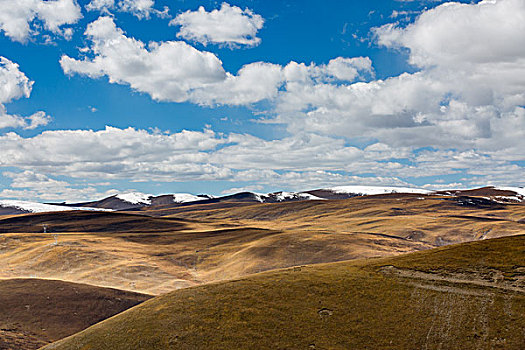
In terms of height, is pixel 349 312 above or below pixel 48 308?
above

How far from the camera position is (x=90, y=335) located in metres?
51.6

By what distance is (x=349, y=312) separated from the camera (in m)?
52.2

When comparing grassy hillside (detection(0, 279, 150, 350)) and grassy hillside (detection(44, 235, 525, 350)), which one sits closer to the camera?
grassy hillside (detection(44, 235, 525, 350))

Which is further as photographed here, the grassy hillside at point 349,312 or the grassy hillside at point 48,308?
the grassy hillside at point 48,308

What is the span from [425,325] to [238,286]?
23.4 meters

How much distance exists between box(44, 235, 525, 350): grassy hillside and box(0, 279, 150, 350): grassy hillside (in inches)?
974

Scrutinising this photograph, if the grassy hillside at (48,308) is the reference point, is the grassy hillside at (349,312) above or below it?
above

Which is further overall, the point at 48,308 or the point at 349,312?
the point at 48,308

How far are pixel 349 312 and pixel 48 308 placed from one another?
6002cm

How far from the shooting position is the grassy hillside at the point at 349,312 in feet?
154

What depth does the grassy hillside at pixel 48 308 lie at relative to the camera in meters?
73.9

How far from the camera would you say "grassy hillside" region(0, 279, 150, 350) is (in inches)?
2908

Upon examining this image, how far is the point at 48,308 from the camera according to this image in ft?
279

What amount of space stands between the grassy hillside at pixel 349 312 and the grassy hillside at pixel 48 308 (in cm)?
2474
